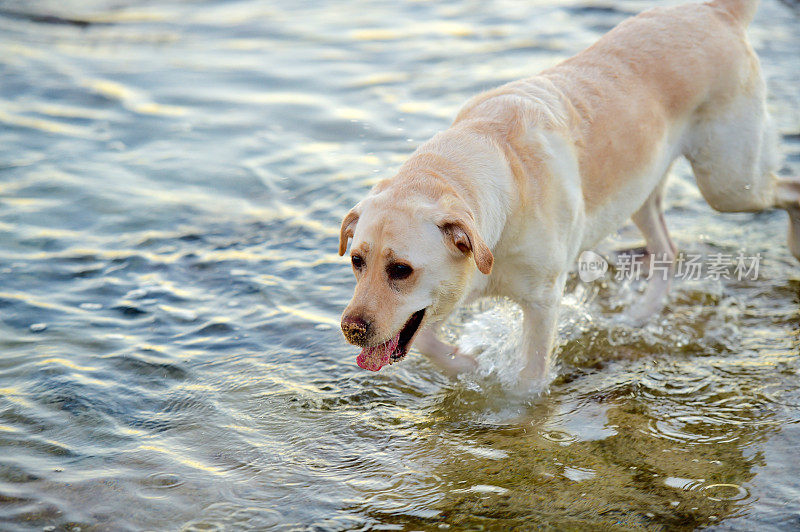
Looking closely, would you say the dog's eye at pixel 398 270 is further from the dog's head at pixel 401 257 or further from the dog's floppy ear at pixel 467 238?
the dog's floppy ear at pixel 467 238

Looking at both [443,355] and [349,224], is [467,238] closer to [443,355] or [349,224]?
[349,224]

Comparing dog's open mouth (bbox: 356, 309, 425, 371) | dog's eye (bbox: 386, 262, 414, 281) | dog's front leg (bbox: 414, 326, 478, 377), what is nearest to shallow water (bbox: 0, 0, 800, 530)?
dog's front leg (bbox: 414, 326, 478, 377)

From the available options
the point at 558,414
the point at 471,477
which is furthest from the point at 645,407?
the point at 471,477

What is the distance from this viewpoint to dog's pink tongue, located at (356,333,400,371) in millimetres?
3645

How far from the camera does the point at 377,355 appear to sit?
12.0 feet

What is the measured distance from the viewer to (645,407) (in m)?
4.52

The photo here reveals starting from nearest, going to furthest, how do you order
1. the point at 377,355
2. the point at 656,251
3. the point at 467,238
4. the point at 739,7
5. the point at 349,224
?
the point at 467,238 → the point at 377,355 → the point at 349,224 → the point at 739,7 → the point at 656,251

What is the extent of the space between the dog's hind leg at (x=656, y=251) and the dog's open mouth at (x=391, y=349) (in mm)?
2352

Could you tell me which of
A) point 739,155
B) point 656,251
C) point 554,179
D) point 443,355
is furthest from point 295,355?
point 739,155

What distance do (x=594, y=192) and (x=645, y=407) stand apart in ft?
3.91

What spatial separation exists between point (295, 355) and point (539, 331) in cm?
Result: 149

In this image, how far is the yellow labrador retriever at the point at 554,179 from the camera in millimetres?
3502

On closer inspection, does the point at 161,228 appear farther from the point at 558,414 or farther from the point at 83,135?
the point at 558,414

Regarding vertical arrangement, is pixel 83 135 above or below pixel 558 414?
above
